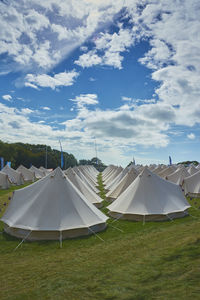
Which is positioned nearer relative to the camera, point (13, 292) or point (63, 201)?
point (13, 292)

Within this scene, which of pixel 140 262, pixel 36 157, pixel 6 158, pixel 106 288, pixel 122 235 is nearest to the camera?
pixel 106 288

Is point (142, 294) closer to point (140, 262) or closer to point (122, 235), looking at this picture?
point (140, 262)

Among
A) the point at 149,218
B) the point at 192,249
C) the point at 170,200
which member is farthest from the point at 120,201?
the point at 192,249

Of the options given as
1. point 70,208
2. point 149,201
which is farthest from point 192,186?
point 70,208

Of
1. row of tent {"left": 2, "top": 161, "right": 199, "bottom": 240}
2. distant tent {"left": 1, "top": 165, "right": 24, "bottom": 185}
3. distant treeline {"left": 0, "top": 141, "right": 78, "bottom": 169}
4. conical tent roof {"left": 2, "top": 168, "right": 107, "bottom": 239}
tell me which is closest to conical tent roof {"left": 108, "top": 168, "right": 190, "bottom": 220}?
row of tent {"left": 2, "top": 161, "right": 199, "bottom": 240}

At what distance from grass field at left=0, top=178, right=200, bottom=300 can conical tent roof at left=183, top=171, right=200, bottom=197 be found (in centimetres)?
1196

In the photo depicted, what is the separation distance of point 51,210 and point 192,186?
15.4 m

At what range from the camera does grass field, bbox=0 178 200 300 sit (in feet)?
14.8

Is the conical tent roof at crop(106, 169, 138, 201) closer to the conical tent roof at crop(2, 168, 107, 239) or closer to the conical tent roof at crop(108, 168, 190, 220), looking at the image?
the conical tent roof at crop(108, 168, 190, 220)

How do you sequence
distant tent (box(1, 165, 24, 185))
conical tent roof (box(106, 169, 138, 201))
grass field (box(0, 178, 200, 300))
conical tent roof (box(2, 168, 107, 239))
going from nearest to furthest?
grass field (box(0, 178, 200, 300)), conical tent roof (box(2, 168, 107, 239)), conical tent roof (box(106, 169, 138, 201)), distant tent (box(1, 165, 24, 185))

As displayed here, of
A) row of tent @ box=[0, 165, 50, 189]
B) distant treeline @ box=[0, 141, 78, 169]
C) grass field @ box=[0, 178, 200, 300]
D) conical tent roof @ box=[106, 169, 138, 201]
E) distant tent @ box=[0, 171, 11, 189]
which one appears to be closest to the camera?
grass field @ box=[0, 178, 200, 300]

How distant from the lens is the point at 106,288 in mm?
4699

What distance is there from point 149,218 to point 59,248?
5.31m

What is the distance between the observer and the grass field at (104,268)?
14.8 feet
